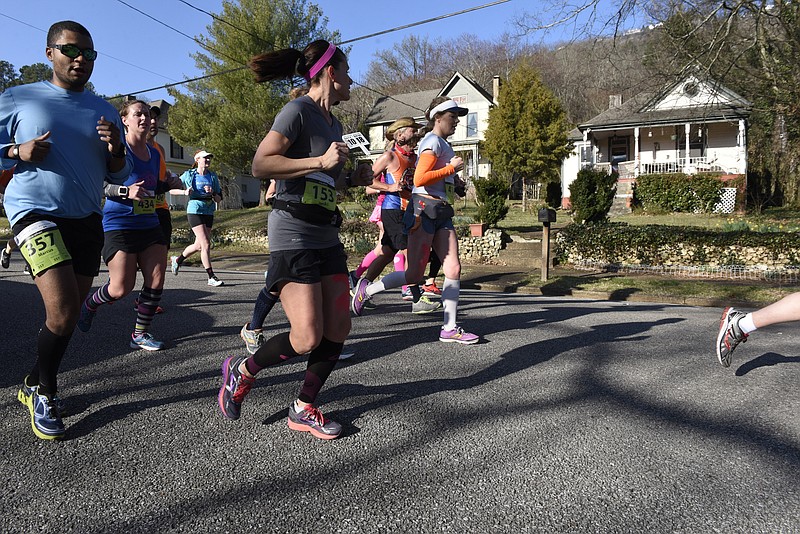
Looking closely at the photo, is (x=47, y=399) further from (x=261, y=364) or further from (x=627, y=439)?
(x=627, y=439)

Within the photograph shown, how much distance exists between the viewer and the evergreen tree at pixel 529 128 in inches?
1161

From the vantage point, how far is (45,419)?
9.57 feet

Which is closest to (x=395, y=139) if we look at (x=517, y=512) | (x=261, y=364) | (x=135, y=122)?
(x=135, y=122)

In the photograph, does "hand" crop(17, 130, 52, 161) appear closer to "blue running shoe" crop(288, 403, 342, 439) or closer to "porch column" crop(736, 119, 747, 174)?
"blue running shoe" crop(288, 403, 342, 439)

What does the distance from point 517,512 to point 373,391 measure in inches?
64.0

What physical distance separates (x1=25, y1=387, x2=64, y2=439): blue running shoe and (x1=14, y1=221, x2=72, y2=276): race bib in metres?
0.65

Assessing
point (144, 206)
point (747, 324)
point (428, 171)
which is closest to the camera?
point (747, 324)

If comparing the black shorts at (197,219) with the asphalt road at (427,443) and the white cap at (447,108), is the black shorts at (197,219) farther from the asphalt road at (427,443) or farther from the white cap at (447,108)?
the white cap at (447,108)

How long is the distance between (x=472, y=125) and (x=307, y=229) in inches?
1694

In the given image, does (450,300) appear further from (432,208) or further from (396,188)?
(396,188)

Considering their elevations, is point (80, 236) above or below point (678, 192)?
below

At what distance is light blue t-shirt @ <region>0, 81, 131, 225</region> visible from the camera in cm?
296

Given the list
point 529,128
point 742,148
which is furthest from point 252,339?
point 742,148

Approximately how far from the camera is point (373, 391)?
3.73 metres
